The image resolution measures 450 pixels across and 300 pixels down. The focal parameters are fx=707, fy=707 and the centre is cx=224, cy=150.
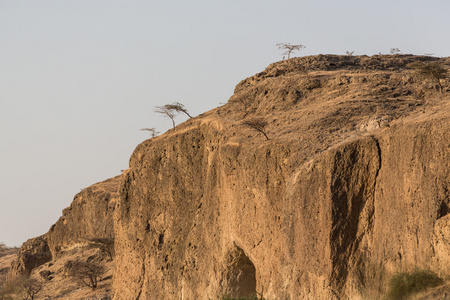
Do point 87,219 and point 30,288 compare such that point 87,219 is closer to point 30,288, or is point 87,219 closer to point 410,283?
→ point 30,288

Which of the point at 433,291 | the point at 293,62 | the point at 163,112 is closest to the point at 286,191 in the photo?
the point at 433,291

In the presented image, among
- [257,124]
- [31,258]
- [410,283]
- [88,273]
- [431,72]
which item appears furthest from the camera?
[31,258]

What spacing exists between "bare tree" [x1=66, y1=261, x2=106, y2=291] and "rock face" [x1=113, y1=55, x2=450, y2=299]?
34.0 feet

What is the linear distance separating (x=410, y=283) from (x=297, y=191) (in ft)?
13.4

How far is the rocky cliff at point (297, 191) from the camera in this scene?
14758 millimetres

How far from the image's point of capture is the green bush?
13430mm

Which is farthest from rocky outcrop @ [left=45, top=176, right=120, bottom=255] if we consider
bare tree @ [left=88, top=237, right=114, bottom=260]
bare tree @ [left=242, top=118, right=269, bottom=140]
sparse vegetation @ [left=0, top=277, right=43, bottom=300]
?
bare tree @ [left=242, top=118, right=269, bottom=140]

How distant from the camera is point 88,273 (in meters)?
37.4

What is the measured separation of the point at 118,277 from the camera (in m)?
27.2

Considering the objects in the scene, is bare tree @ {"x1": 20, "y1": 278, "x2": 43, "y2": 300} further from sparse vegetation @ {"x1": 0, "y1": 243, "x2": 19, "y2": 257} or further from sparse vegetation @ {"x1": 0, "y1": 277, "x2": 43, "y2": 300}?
sparse vegetation @ {"x1": 0, "y1": 243, "x2": 19, "y2": 257}

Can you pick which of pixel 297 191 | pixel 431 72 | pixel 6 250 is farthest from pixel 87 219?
pixel 6 250

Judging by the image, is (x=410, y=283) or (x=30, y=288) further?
(x=30, y=288)

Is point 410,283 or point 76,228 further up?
point 76,228

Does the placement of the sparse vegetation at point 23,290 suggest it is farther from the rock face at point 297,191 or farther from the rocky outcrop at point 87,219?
the rock face at point 297,191
